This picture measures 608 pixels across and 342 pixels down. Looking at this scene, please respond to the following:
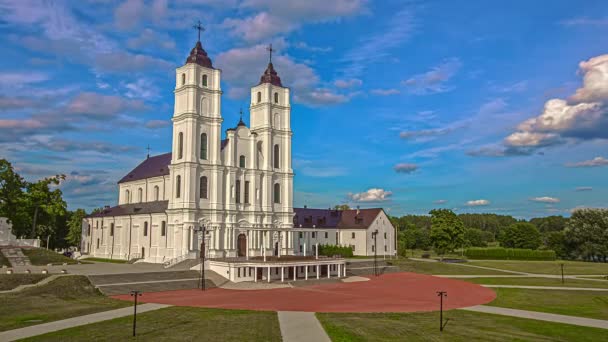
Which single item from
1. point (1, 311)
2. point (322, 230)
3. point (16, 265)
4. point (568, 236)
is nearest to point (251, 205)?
point (322, 230)

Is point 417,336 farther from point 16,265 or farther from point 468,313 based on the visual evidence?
point 16,265

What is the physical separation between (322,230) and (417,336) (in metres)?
59.5

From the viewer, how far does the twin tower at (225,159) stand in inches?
2336

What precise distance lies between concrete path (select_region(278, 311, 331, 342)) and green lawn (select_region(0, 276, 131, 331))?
12.4 meters

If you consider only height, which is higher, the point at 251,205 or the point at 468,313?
the point at 251,205

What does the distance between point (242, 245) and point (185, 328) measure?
38111 millimetres

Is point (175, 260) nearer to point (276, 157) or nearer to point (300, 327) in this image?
point (276, 157)

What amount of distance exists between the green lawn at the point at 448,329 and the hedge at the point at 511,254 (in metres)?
55.0

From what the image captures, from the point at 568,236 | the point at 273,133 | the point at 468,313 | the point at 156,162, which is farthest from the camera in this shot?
the point at 568,236

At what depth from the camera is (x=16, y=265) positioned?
5347 centimetres

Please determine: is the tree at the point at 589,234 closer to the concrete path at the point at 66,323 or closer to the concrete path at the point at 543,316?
the concrete path at the point at 543,316

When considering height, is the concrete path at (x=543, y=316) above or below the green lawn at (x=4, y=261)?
below

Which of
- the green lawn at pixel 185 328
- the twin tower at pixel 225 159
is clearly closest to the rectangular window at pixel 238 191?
the twin tower at pixel 225 159

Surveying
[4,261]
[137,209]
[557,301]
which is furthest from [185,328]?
[137,209]
